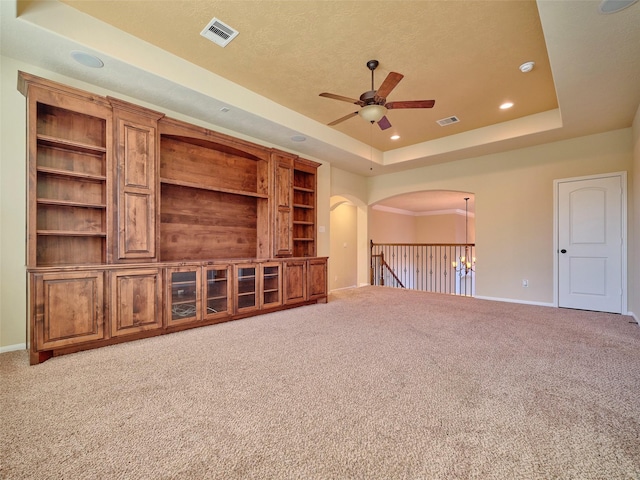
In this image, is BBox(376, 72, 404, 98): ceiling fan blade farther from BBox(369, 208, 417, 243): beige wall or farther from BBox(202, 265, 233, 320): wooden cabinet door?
BBox(369, 208, 417, 243): beige wall

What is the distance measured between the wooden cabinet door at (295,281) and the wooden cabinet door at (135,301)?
6.33 ft

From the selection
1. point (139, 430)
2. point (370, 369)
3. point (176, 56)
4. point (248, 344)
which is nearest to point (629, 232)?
point (370, 369)

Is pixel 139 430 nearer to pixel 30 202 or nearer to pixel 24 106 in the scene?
pixel 30 202

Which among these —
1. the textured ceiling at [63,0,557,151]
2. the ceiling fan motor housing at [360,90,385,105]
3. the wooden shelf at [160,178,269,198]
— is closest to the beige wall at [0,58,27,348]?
the textured ceiling at [63,0,557,151]

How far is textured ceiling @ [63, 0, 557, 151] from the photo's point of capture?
2559mm

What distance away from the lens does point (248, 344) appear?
3074 millimetres

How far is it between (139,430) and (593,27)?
443 cm

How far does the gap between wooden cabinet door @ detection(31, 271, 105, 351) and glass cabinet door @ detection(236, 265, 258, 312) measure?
1.57 metres

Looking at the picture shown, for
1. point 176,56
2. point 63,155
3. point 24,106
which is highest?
point 176,56

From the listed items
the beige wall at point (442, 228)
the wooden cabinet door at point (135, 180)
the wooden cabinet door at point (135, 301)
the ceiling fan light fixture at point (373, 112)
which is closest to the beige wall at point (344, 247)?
the ceiling fan light fixture at point (373, 112)

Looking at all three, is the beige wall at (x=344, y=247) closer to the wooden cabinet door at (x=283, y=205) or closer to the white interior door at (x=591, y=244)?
the wooden cabinet door at (x=283, y=205)

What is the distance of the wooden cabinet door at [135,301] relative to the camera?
3033 millimetres

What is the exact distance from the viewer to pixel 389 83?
2879 mm

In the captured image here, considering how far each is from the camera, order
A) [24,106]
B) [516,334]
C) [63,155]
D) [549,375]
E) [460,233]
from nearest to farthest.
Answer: [549,375] → [24,106] → [63,155] → [516,334] → [460,233]
